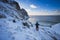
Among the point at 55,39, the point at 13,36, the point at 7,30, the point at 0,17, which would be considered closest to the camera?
the point at 13,36

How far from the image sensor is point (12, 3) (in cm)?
2750

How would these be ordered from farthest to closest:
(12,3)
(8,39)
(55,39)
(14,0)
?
(14,0)
(12,3)
(55,39)
(8,39)

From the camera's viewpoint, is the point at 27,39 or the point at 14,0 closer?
the point at 27,39

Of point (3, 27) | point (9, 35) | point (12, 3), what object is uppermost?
point (12, 3)

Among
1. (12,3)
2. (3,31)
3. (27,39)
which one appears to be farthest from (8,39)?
(12,3)

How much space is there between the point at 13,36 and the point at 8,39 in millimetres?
836

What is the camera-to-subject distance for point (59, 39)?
18750 millimetres

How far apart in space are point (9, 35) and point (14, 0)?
2038 cm

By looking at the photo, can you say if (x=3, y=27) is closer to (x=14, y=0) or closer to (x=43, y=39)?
(x=43, y=39)

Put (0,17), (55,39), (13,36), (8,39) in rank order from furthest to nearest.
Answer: (55,39) → (0,17) → (13,36) → (8,39)

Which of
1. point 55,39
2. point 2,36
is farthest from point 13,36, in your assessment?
point 55,39

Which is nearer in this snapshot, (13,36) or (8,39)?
(8,39)

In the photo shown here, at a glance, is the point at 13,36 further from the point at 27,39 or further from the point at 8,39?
the point at 27,39

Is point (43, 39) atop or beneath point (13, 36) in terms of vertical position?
beneath
